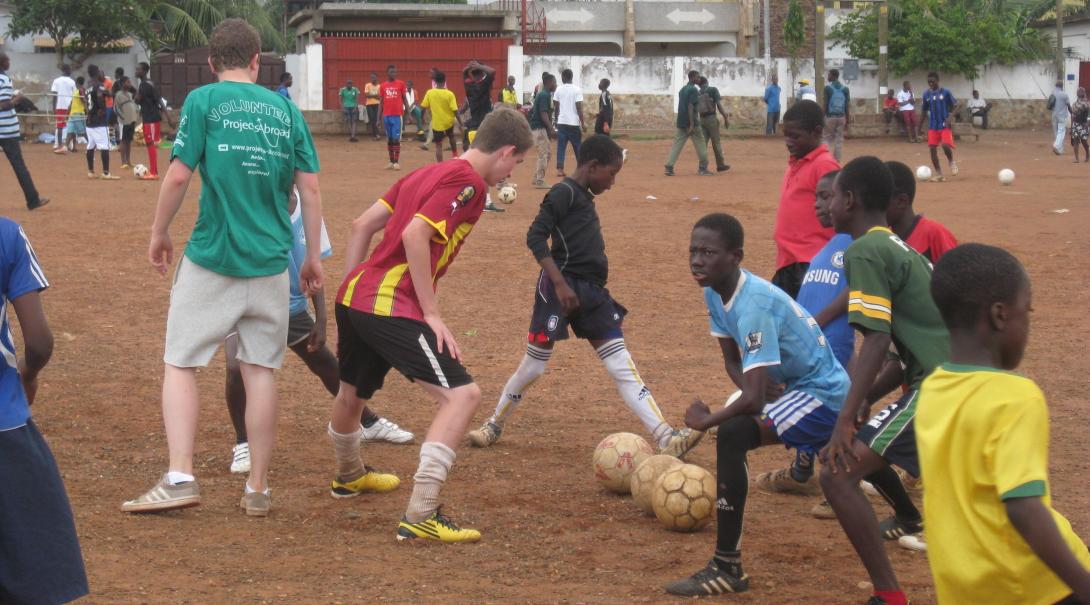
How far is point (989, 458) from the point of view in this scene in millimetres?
2756

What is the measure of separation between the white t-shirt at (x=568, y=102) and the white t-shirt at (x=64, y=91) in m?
14.3

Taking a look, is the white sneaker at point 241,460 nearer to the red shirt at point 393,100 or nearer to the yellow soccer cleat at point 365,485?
the yellow soccer cleat at point 365,485

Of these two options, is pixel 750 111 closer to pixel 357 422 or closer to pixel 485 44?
pixel 485 44

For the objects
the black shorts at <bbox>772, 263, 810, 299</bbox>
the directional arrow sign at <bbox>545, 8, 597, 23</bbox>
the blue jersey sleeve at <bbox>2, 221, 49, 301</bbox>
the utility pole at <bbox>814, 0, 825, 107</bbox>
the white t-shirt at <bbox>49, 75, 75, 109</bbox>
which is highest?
the directional arrow sign at <bbox>545, 8, 597, 23</bbox>

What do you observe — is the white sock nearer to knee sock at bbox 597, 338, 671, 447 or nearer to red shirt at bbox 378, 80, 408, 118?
knee sock at bbox 597, 338, 671, 447

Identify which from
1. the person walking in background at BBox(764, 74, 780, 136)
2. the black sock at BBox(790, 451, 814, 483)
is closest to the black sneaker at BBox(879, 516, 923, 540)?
the black sock at BBox(790, 451, 814, 483)

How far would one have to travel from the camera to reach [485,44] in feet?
123

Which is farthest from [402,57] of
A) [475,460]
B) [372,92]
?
[475,460]

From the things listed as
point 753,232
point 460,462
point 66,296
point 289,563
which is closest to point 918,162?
point 753,232

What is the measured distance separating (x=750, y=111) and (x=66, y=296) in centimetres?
3403

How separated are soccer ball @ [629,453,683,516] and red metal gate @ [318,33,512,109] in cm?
3207

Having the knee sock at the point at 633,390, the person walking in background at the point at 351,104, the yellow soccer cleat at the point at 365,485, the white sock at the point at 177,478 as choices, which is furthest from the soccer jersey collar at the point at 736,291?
the person walking in background at the point at 351,104

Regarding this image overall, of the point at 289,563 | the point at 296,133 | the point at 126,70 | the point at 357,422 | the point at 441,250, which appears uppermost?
the point at 126,70

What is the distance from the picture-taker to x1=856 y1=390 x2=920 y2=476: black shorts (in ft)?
13.7
